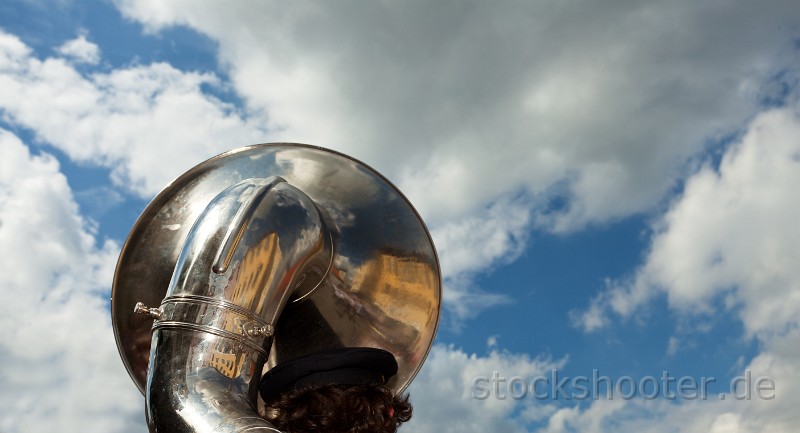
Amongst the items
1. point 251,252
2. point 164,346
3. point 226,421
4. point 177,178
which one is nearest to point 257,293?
point 251,252

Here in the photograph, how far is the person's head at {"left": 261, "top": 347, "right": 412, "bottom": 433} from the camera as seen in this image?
3.39 metres

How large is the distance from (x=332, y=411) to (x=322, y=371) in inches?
7.7

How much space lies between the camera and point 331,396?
345 cm

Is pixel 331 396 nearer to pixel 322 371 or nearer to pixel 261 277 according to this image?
pixel 322 371


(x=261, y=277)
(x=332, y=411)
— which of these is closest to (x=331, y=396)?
(x=332, y=411)

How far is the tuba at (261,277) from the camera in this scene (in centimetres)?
330

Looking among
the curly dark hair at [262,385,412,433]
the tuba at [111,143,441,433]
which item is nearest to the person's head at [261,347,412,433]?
the curly dark hair at [262,385,412,433]

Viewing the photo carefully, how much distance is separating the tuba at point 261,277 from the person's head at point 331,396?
0.45 ft

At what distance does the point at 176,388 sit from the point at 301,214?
1119mm

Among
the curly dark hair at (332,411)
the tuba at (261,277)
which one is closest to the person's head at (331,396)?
the curly dark hair at (332,411)

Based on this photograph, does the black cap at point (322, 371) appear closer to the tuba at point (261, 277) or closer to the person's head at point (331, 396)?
the person's head at point (331, 396)

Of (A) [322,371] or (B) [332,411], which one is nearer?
(B) [332,411]

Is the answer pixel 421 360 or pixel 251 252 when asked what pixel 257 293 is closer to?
pixel 251 252

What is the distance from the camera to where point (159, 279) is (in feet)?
14.4
